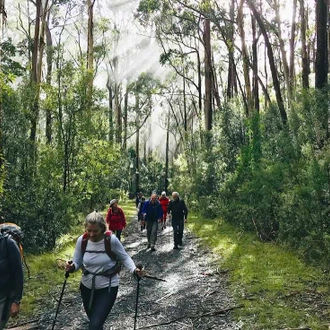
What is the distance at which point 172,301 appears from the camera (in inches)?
278

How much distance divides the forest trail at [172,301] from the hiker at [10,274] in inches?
91.1

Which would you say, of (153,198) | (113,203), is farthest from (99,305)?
(153,198)

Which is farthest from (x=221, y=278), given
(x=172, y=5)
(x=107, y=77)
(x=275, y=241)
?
(x=107, y=77)

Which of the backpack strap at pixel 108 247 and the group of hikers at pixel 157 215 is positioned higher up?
the backpack strap at pixel 108 247

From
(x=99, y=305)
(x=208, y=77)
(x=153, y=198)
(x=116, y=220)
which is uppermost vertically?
(x=208, y=77)

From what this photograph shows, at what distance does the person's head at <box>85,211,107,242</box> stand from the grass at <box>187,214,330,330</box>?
2.84 meters

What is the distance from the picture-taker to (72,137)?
1401 centimetres

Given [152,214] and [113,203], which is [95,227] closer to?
[113,203]

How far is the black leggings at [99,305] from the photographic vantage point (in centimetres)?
383

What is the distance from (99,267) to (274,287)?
4.31m

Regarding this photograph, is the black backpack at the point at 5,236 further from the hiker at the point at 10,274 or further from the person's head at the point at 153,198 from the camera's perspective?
the person's head at the point at 153,198

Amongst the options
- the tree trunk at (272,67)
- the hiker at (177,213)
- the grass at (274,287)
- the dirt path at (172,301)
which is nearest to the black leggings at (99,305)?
the dirt path at (172,301)

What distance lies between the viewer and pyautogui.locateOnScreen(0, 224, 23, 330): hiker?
12.4ft

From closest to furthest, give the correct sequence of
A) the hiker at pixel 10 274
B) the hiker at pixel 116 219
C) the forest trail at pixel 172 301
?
the hiker at pixel 10 274
the forest trail at pixel 172 301
the hiker at pixel 116 219
